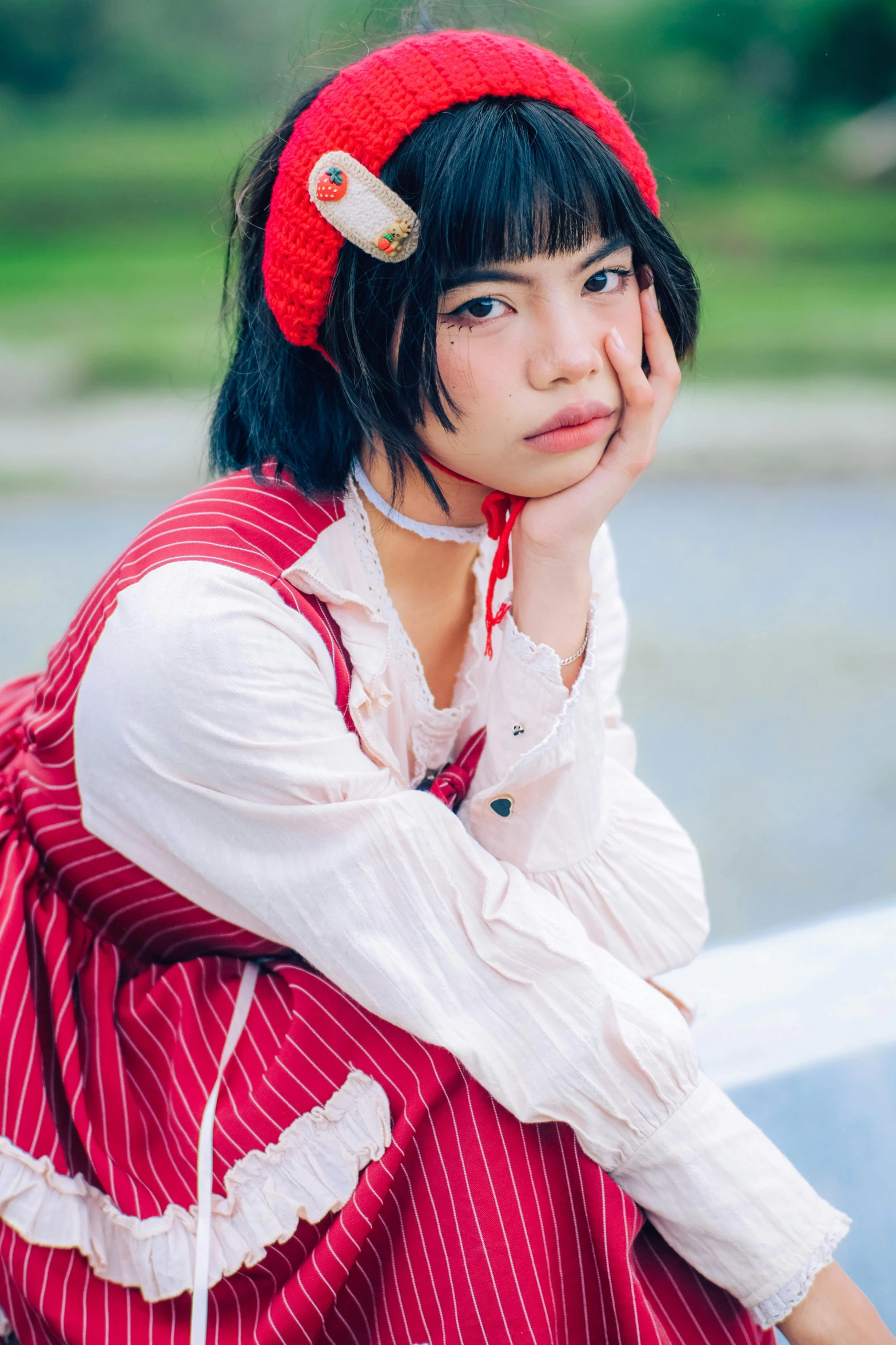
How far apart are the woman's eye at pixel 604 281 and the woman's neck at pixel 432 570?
0.59ft

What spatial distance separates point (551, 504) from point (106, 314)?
579cm

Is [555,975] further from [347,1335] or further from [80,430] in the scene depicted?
[80,430]

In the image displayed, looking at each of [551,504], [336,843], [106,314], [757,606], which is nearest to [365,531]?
[551,504]

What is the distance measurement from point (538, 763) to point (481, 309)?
33 cm

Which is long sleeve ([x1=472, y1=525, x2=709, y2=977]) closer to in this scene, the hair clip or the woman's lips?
the woman's lips

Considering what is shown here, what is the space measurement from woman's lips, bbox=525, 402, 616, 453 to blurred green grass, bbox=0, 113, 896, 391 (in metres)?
5.10

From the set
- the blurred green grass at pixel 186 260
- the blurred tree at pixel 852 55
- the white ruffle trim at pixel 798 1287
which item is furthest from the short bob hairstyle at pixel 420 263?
the blurred tree at pixel 852 55

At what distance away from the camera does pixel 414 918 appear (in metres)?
0.75

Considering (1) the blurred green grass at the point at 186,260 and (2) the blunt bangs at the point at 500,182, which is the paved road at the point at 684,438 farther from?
(2) the blunt bangs at the point at 500,182

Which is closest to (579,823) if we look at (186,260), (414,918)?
(414,918)

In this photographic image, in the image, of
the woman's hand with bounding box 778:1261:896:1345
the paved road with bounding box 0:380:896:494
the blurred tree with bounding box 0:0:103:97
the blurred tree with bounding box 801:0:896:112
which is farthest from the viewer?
the blurred tree with bounding box 801:0:896:112

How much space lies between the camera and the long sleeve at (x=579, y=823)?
2.81 ft

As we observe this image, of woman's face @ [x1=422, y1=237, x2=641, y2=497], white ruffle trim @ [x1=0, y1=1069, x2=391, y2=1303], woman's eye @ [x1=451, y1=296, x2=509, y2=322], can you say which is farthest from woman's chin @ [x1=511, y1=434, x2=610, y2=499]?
white ruffle trim @ [x1=0, y1=1069, x2=391, y2=1303]

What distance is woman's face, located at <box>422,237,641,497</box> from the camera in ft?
2.56
